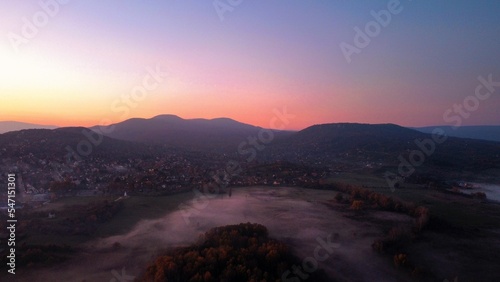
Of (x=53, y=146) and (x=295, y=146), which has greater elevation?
(x=295, y=146)

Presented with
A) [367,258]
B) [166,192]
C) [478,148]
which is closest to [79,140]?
[166,192]

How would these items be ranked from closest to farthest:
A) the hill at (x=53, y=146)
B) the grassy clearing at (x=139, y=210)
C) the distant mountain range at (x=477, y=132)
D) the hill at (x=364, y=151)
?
the grassy clearing at (x=139, y=210) → the hill at (x=53, y=146) → the hill at (x=364, y=151) → the distant mountain range at (x=477, y=132)

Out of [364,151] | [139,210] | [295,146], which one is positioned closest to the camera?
[139,210]

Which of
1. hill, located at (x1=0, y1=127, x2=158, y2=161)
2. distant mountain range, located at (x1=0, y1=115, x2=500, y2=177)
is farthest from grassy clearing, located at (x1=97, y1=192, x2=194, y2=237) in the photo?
distant mountain range, located at (x1=0, y1=115, x2=500, y2=177)

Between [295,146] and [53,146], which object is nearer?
[53,146]

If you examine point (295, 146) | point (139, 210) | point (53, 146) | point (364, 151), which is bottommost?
point (139, 210)

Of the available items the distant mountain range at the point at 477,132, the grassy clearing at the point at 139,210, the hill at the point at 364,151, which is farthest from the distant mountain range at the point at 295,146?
the distant mountain range at the point at 477,132

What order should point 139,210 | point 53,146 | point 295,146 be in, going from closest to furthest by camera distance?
1. point 139,210
2. point 53,146
3. point 295,146

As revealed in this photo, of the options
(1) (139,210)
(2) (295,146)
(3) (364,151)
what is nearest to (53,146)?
(1) (139,210)

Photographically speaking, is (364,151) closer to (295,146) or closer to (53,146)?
(295,146)

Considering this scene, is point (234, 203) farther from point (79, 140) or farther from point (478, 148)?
point (478, 148)

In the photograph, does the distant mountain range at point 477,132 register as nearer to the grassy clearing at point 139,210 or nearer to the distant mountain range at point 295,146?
the distant mountain range at point 295,146
